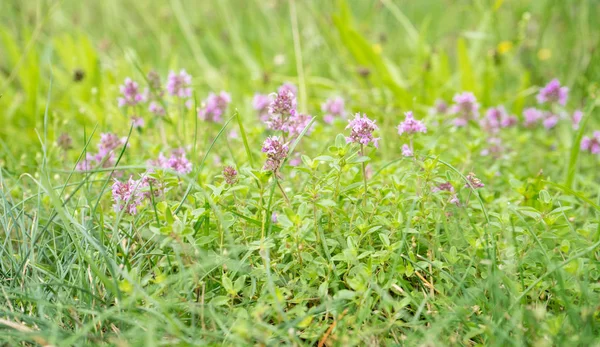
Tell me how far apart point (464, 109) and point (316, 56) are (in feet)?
6.19

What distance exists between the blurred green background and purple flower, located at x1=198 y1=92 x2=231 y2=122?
0.39m

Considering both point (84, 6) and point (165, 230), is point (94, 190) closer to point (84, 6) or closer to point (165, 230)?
point (165, 230)

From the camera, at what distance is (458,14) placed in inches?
193

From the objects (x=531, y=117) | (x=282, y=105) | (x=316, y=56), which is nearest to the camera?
(x=282, y=105)

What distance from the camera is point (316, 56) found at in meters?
4.17

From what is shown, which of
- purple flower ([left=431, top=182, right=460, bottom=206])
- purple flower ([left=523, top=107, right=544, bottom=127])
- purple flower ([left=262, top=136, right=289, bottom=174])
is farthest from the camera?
purple flower ([left=523, top=107, right=544, bottom=127])

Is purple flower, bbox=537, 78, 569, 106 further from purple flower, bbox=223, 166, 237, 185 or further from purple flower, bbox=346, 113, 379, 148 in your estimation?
purple flower, bbox=223, 166, 237, 185

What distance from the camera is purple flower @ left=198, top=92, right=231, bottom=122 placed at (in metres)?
2.28

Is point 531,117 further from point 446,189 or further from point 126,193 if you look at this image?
point 126,193

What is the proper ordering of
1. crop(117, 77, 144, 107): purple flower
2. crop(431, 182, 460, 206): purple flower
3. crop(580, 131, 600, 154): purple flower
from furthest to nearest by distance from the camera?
crop(580, 131, 600, 154): purple flower
crop(117, 77, 144, 107): purple flower
crop(431, 182, 460, 206): purple flower

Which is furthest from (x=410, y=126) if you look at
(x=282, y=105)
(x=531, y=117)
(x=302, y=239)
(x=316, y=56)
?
(x=316, y=56)

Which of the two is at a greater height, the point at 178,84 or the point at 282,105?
the point at 178,84

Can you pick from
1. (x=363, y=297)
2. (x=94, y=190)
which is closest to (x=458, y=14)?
(x=94, y=190)

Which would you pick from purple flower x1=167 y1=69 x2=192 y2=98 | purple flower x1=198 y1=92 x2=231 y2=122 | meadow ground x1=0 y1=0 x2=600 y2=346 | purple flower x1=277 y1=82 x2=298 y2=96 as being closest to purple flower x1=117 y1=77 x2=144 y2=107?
meadow ground x1=0 y1=0 x2=600 y2=346
